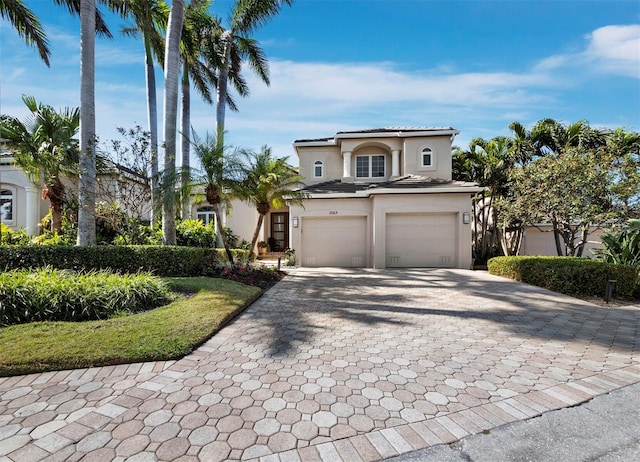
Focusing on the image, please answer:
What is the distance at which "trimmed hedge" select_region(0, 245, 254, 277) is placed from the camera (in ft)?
28.0

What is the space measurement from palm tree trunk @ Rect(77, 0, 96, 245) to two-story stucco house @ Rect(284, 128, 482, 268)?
796 cm

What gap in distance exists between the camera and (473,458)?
222cm

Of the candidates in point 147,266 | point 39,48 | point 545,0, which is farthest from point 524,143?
point 39,48

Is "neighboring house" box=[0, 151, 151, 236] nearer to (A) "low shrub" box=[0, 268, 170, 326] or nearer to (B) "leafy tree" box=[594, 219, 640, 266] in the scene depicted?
(A) "low shrub" box=[0, 268, 170, 326]

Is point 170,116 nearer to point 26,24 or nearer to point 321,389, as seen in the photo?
point 26,24

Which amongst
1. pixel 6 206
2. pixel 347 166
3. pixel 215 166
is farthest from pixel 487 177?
pixel 6 206

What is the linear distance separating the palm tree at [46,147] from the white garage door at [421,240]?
42.9 ft

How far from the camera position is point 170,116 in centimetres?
1052

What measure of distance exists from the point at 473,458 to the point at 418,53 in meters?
11.7

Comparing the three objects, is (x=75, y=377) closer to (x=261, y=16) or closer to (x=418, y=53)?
(x=418, y=53)

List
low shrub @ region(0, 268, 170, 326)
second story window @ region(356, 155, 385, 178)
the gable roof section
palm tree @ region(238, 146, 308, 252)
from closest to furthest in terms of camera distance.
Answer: low shrub @ region(0, 268, 170, 326) < palm tree @ region(238, 146, 308, 252) < the gable roof section < second story window @ region(356, 155, 385, 178)

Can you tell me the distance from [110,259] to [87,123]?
14.6ft

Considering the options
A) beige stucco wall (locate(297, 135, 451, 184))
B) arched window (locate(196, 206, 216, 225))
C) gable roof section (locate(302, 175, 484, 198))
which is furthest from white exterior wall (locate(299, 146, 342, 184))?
arched window (locate(196, 206, 216, 225))

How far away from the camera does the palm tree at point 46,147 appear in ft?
35.1
